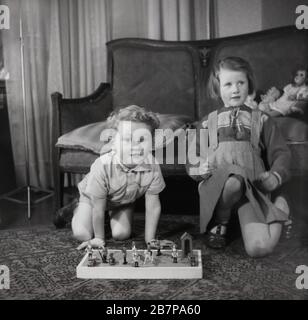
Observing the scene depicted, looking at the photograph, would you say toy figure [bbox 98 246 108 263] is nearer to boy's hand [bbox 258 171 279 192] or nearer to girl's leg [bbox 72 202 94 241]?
girl's leg [bbox 72 202 94 241]

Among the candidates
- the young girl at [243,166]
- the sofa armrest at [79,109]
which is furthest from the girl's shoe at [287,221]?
the sofa armrest at [79,109]

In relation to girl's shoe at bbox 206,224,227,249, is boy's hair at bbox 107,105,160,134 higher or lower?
higher

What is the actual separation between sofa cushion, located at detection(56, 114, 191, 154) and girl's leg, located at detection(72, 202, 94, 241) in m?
0.19

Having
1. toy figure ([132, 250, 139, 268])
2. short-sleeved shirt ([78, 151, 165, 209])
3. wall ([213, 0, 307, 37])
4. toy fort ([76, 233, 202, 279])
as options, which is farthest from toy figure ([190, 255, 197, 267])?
wall ([213, 0, 307, 37])

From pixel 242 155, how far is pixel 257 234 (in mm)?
243

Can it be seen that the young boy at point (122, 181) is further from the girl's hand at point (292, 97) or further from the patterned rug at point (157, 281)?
the girl's hand at point (292, 97)

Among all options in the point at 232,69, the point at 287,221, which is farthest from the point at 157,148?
the point at 287,221

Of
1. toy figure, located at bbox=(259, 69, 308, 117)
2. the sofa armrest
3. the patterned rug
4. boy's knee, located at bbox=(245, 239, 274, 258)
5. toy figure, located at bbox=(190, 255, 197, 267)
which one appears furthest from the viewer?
the sofa armrest

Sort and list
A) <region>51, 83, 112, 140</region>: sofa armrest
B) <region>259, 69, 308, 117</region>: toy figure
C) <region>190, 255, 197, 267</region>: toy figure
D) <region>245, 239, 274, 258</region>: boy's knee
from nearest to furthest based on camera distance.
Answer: <region>190, 255, 197, 267</region>: toy figure
<region>245, 239, 274, 258</region>: boy's knee
<region>259, 69, 308, 117</region>: toy figure
<region>51, 83, 112, 140</region>: sofa armrest

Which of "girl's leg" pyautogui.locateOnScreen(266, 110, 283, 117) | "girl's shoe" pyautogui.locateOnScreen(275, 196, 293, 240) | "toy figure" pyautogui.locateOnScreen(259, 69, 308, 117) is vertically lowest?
"girl's shoe" pyautogui.locateOnScreen(275, 196, 293, 240)

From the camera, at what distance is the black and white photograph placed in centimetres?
112

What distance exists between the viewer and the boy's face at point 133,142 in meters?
1.24

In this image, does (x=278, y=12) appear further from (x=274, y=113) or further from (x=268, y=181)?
(x=268, y=181)

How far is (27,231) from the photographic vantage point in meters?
1.54
